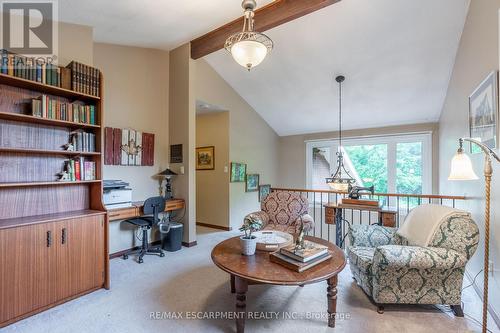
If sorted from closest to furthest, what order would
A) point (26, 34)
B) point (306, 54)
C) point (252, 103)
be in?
point (26, 34)
point (306, 54)
point (252, 103)

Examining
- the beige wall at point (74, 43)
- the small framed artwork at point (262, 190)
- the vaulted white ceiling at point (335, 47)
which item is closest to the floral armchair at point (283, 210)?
the vaulted white ceiling at point (335, 47)

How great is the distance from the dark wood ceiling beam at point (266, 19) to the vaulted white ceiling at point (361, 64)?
38cm

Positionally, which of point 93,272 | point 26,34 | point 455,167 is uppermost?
point 26,34

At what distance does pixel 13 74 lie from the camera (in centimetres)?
212

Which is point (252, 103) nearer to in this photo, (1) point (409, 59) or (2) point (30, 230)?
(1) point (409, 59)

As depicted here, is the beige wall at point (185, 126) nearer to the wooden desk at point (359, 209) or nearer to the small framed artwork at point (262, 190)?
the wooden desk at point (359, 209)

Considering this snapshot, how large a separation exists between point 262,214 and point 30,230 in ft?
7.99

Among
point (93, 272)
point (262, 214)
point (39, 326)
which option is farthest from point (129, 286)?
point (262, 214)

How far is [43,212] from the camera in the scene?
2436 millimetres

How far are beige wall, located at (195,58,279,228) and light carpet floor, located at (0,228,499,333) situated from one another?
103 inches

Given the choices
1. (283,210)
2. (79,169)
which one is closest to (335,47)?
(283,210)

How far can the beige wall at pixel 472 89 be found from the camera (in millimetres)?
2070

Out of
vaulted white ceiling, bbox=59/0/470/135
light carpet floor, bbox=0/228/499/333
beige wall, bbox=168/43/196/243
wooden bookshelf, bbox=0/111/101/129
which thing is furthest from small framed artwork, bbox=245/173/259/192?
wooden bookshelf, bbox=0/111/101/129

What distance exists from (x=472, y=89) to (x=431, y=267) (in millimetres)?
2081
